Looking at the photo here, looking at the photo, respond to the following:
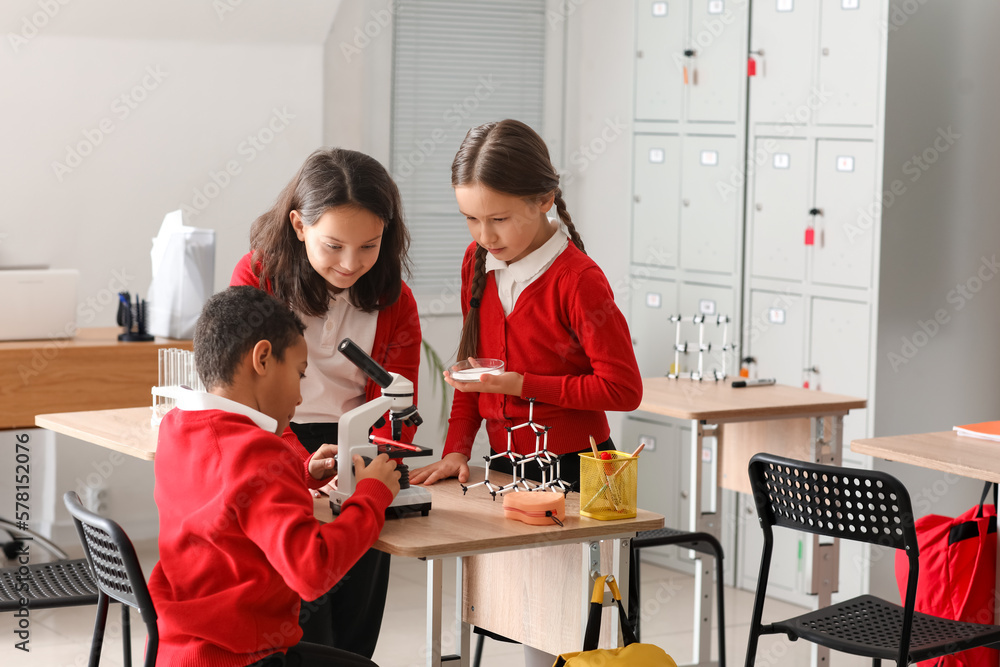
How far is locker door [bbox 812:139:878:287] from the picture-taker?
4.07 meters

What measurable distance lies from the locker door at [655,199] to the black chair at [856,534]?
7.35 ft

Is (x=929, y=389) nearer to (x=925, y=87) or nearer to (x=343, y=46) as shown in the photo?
(x=925, y=87)

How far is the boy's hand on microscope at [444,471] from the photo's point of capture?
7.63ft

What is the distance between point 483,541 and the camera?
1903 mm

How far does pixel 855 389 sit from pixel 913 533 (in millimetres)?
1772

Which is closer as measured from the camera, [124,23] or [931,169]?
[931,169]

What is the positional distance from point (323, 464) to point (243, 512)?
0.44 m

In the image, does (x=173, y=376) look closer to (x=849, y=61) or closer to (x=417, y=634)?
(x=417, y=634)

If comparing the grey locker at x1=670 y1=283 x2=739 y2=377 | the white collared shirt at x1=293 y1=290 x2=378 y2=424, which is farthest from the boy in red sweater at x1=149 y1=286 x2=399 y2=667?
the grey locker at x1=670 y1=283 x2=739 y2=377

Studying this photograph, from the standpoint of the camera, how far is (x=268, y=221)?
7.91 ft

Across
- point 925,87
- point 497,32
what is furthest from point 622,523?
point 497,32

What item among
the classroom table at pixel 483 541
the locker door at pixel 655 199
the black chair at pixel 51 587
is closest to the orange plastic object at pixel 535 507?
the classroom table at pixel 483 541

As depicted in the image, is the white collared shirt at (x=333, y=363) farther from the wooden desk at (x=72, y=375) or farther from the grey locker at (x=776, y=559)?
the grey locker at (x=776, y=559)

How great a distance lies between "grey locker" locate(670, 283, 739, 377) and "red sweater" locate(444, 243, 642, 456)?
2.18 meters
